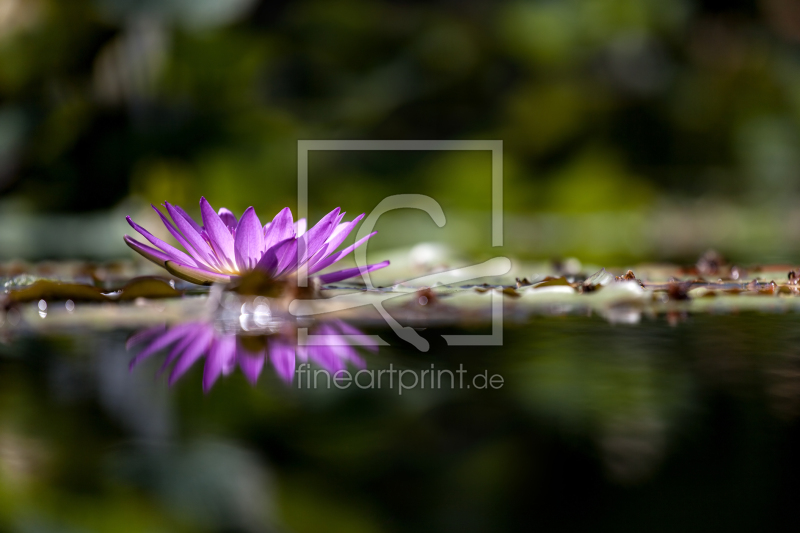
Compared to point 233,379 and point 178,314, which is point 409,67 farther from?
point 233,379

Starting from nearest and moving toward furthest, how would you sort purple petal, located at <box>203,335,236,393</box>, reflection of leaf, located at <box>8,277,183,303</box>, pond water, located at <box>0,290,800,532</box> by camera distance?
1. pond water, located at <box>0,290,800,532</box>
2. purple petal, located at <box>203,335,236,393</box>
3. reflection of leaf, located at <box>8,277,183,303</box>

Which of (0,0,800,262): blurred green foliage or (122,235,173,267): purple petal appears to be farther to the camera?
(0,0,800,262): blurred green foliage

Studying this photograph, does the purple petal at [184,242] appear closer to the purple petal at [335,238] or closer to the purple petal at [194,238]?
the purple petal at [194,238]

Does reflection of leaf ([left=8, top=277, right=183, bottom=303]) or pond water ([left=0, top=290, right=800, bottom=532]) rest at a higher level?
reflection of leaf ([left=8, top=277, right=183, bottom=303])

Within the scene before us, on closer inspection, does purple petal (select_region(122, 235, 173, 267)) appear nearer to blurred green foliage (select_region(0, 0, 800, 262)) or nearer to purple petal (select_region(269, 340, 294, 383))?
purple petal (select_region(269, 340, 294, 383))

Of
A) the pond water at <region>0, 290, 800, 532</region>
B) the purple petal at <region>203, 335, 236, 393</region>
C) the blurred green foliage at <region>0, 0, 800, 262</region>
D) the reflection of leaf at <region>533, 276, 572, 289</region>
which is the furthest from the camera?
the blurred green foliage at <region>0, 0, 800, 262</region>

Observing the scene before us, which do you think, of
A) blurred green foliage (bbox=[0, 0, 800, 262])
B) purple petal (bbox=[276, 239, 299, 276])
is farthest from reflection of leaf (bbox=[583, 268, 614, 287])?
blurred green foliage (bbox=[0, 0, 800, 262])

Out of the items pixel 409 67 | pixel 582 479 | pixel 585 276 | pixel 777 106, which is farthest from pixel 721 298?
pixel 777 106

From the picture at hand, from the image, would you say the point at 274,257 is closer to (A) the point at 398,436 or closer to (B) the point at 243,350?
(B) the point at 243,350
